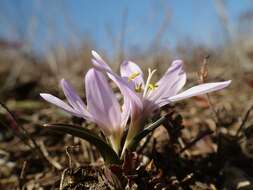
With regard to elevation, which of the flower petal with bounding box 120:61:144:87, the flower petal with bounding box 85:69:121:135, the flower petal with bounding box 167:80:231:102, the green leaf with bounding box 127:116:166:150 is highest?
the flower petal with bounding box 120:61:144:87

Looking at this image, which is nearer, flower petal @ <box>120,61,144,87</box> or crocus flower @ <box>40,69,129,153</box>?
crocus flower @ <box>40,69,129,153</box>

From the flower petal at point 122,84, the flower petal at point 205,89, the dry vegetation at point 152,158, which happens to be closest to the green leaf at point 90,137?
the dry vegetation at point 152,158

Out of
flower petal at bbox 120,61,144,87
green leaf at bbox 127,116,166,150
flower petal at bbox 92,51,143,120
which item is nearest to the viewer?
flower petal at bbox 92,51,143,120

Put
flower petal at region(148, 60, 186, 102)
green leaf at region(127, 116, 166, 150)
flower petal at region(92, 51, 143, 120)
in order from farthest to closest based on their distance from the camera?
flower petal at region(148, 60, 186, 102), green leaf at region(127, 116, 166, 150), flower petal at region(92, 51, 143, 120)

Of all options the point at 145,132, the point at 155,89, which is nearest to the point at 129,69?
the point at 155,89

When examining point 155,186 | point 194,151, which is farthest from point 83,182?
point 194,151

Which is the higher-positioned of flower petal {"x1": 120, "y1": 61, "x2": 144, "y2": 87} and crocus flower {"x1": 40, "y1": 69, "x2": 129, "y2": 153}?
flower petal {"x1": 120, "y1": 61, "x2": 144, "y2": 87}

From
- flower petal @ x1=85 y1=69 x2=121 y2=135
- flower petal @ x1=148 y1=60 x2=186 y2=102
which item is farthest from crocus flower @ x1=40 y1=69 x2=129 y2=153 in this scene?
flower petal @ x1=148 y1=60 x2=186 y2=102

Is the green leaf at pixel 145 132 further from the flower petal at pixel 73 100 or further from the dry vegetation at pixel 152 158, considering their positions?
the flower petal at pixel 73 100

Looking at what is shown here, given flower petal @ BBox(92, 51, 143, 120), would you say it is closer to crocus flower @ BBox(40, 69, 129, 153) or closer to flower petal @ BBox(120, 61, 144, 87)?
crocus flower @ BBox(40, 69, 129, 153)
